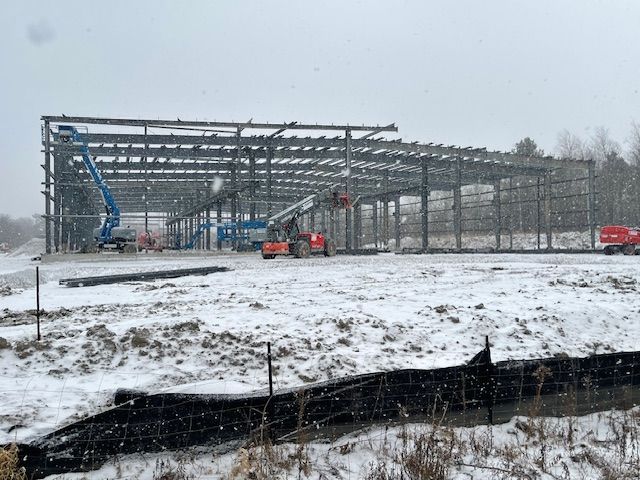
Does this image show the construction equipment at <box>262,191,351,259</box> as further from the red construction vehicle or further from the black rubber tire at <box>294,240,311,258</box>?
the red construction vehicle

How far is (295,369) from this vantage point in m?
5.59

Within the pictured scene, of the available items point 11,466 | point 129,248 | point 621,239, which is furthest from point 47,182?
point 621,239

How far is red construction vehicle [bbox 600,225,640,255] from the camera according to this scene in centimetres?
2345

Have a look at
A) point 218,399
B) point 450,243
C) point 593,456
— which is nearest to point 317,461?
point 218,399

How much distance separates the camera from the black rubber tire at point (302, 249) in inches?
919

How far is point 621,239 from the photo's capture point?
2348 centimetres

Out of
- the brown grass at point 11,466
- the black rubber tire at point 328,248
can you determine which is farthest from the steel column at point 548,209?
the brown grass at point 11,466

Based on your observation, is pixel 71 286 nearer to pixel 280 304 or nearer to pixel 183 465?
pixel 280 304

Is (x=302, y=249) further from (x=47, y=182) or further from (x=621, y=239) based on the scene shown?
(x=621, y=239)

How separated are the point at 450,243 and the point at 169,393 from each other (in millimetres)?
41018

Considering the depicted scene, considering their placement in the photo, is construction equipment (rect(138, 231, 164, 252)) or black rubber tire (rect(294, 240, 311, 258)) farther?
construction equipment (rect(138, 231, 164, 252))

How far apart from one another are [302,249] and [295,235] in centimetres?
91

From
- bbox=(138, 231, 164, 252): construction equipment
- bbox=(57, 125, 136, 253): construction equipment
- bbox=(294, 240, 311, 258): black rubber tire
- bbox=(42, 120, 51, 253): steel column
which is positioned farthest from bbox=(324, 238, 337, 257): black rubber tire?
bbox=(42, 120, 51, 253): steel column

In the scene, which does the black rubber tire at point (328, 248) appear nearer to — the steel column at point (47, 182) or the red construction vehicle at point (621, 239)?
the red construction vehicle at point (621, 239)
